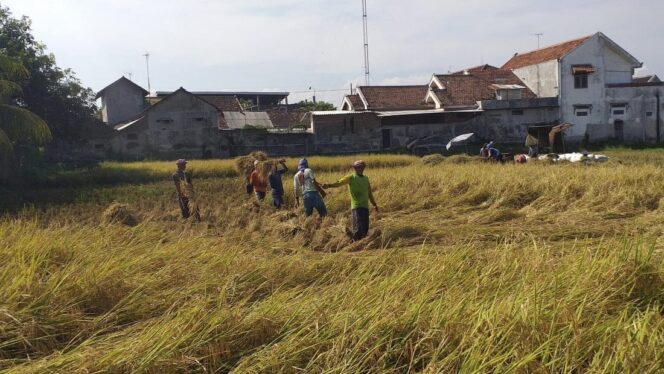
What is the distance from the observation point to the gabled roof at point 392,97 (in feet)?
114

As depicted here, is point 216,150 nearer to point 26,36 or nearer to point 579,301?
point 26,36

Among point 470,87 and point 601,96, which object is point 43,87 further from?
point 601,96

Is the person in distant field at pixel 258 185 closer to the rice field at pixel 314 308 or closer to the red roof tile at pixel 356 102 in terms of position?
the rice field at pixel 314 308

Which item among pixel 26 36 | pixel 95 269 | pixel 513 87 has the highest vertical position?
pixel 26 36

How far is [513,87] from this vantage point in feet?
111

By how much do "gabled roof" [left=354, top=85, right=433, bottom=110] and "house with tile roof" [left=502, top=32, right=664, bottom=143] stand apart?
8.19m

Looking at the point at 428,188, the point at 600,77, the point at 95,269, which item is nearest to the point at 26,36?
the point at 428,188

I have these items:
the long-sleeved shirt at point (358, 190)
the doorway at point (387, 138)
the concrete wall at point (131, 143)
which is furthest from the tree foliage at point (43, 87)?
the long-sleeved shirt at point (358, 190)

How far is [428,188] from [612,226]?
16.7 feet

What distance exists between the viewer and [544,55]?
117ft

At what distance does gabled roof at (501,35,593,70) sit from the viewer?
33.3 meters

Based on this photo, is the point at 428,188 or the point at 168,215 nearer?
the point at 168,215

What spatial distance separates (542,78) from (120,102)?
27.6 metres

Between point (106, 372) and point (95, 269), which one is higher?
point (95, 269)
